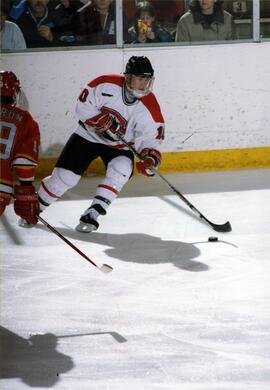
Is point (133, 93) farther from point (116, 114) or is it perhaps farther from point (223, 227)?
point (223, 227)

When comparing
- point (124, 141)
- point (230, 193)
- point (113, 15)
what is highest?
point (113, 15)

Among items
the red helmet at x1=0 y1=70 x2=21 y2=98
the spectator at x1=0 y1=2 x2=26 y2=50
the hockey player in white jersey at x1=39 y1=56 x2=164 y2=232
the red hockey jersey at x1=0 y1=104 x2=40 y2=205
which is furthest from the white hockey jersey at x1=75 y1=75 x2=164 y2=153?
the spectator at x1=0 y1=2 x2=26 y2=50

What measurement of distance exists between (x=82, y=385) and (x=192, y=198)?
2680 mm

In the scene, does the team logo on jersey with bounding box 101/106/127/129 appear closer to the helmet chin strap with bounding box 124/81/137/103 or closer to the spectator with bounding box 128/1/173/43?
the helmet chin strap with bounding box 124/81/137/103

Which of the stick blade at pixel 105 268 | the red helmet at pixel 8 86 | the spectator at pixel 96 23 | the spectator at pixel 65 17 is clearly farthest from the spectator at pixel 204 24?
the stick blade at pixel 105 268

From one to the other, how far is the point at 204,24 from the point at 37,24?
0.93 m

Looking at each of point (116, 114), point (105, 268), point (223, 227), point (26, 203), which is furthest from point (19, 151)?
point (223, 227)

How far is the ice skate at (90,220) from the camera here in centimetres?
496

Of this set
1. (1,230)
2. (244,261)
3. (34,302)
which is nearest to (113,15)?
(1,230)

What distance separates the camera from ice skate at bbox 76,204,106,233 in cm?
496

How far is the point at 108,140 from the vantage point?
5.07 meters

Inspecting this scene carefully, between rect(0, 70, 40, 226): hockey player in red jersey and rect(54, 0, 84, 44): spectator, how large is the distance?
203 centimetres

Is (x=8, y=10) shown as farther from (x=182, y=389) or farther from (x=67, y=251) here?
(x=182, y=389)

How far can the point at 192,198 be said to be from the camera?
18.4 ft
